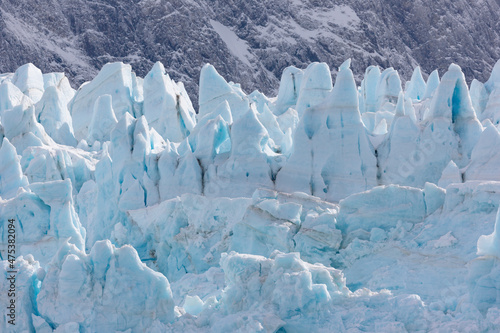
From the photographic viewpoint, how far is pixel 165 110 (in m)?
24.6

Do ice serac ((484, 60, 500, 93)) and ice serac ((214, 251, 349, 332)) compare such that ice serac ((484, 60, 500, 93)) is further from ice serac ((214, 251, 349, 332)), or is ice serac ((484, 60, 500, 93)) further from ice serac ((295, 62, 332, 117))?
ice serac ((214, 251, 349, 332))

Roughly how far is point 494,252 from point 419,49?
4298 cm

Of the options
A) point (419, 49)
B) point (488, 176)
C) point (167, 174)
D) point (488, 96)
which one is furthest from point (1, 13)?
point (488, 176)

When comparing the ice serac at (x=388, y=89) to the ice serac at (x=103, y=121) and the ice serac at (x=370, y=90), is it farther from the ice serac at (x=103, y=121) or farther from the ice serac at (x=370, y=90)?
the ice serac at (x=103, y=121)

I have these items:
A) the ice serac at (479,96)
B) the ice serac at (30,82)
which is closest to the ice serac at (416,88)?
the ice serac at (479,96)

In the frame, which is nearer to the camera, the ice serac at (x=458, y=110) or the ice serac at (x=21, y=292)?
the ice serac at (x=21, y=292)

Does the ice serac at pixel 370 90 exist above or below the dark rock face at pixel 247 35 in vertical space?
above

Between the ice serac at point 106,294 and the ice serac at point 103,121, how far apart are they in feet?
43.1

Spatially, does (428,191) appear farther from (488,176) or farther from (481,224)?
(488,176)

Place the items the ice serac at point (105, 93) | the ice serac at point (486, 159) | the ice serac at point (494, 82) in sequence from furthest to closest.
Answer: the ice serac at point (105, 93)
the ice serac at point (494, 82)
the ice serac at point (486, 159)

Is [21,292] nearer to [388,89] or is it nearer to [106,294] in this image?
[106,294]

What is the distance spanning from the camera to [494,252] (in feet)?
35.1

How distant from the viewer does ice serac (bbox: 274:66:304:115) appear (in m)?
28.7

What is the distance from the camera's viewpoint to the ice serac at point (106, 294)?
1179cm
